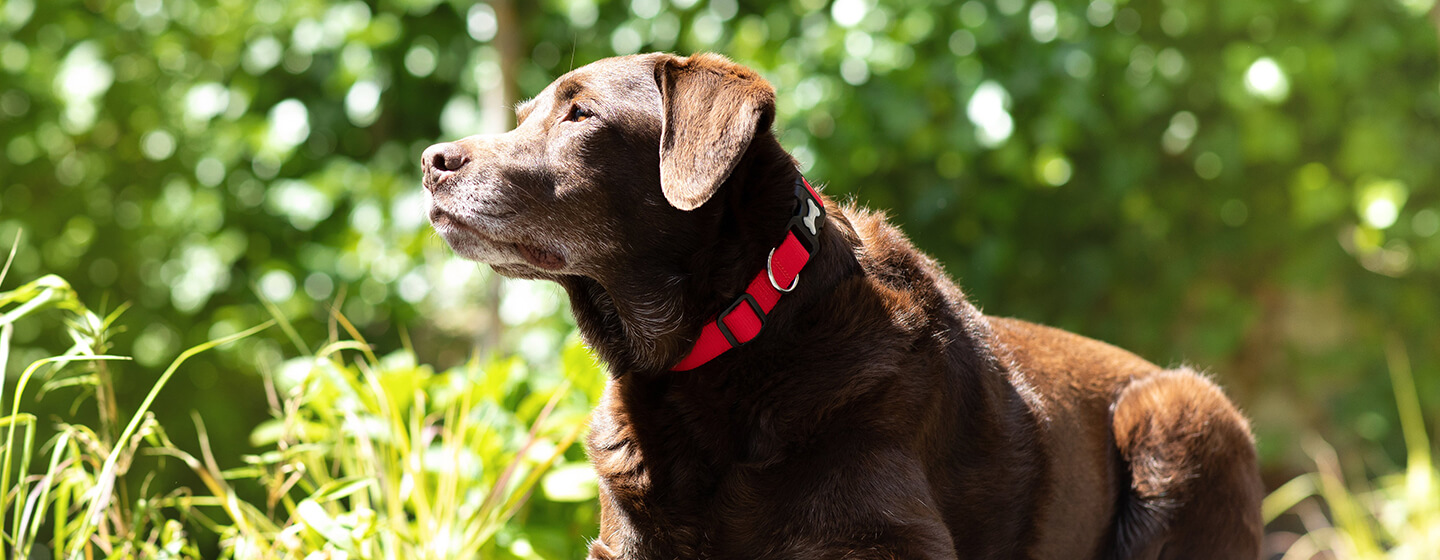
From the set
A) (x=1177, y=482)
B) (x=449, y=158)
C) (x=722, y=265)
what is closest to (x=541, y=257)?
(x=449, y=158)

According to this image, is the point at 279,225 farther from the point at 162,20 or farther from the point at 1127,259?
the point at 1127,259

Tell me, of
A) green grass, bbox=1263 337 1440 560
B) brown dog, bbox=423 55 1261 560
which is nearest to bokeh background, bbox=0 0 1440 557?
green grass, bbox=1263 337 1440 560

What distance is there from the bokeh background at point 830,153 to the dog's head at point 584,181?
5.74ft

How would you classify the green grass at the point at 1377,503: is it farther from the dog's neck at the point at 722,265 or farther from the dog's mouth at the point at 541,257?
Result: the dog's mouth at the point at 541,257

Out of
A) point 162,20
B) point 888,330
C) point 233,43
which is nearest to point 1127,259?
point 888,330

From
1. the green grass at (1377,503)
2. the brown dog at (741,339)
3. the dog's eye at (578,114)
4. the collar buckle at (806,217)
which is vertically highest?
the dog's eye at (578,114)

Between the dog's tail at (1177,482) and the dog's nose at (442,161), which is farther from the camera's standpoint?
the dog's tail at (1177,482)

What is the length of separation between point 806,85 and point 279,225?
2081mm

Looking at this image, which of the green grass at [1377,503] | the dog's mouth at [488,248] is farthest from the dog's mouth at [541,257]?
the green grass at [1377,503]

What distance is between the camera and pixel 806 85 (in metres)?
3.90

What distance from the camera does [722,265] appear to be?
6.92 ft

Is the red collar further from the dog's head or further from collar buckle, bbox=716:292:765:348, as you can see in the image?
the dog's head

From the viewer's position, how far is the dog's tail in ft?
8.59

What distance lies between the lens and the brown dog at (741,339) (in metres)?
1.99
